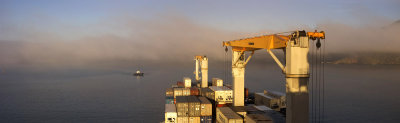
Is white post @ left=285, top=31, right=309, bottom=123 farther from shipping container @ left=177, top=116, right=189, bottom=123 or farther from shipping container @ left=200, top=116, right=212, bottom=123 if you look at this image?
shipping container @ left=177, top=116, right=189, bottom=123

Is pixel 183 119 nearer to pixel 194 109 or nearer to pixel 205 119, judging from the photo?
pixel 194 109

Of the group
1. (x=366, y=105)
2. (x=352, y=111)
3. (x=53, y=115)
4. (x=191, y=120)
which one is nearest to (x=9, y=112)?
(x=53, y=115)

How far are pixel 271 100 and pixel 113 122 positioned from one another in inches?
1353

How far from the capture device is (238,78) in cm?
3462

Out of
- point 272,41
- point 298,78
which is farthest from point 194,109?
point 298,78

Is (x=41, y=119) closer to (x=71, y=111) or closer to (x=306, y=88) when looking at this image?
(x=71, y=111)

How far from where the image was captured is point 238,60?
34.8 metres

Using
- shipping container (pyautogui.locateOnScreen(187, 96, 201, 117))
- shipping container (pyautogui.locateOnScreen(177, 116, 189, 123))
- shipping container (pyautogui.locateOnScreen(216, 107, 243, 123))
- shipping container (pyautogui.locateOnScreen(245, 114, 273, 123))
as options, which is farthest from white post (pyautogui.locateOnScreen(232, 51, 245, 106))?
shipping container (pyautogui.locateOnScreen(245, 114, 273, 123))

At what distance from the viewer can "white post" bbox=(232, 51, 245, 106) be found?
34.0m

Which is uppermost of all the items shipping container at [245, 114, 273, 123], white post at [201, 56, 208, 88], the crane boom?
the crane boom

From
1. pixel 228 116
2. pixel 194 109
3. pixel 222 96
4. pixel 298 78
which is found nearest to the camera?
pixel 298 78

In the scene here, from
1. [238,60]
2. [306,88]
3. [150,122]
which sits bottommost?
[150,122]

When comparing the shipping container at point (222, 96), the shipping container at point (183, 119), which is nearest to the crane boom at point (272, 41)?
the shipping container at point (183, 119)

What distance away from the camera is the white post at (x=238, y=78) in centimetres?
3403
